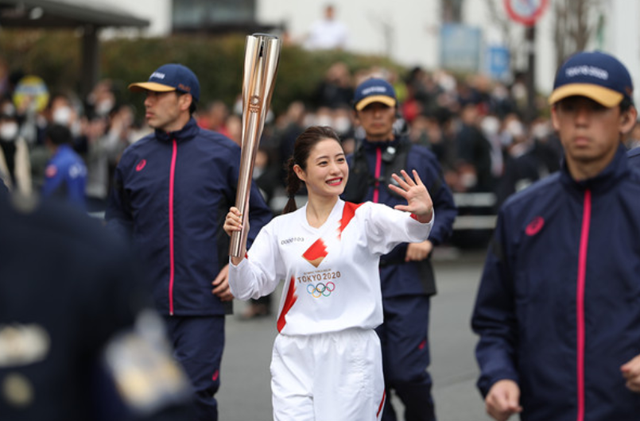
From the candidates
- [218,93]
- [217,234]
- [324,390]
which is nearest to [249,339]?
[217,234]

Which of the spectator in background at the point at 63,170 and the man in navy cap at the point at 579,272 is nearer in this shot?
the man in navy cap at the point at 579,272

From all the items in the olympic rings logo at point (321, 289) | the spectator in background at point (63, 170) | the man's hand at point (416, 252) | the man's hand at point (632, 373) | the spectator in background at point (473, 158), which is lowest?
the spectator in background at point (473, 158)

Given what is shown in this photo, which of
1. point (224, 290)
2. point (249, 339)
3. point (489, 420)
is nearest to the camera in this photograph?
point (224, 290)

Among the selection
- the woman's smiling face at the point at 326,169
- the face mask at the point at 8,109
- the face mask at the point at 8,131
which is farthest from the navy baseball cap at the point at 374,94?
the face mask at the point at 8,109

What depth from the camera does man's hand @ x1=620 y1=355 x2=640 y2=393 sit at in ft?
11.7

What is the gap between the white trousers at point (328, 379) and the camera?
5391 mm

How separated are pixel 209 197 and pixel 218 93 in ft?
56.6

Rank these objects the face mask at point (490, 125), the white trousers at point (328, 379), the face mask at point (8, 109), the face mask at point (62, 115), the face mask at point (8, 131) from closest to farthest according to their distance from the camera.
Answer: the white trousers at point (328, 379) → the face mask at point (8, 131) → the face mask at point (8, 109) → the face mask at point (62, 115) → the face mask at point (490, 125)

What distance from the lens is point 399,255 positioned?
23.3 feet

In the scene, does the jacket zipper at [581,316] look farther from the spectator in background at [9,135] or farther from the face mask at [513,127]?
the face mask at [513,127]

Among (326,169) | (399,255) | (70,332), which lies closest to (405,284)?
(399,255)

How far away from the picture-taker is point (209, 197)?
6660mm

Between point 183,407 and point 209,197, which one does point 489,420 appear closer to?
point 209,197

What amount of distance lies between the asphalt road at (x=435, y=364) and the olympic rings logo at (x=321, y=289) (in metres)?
2.96
